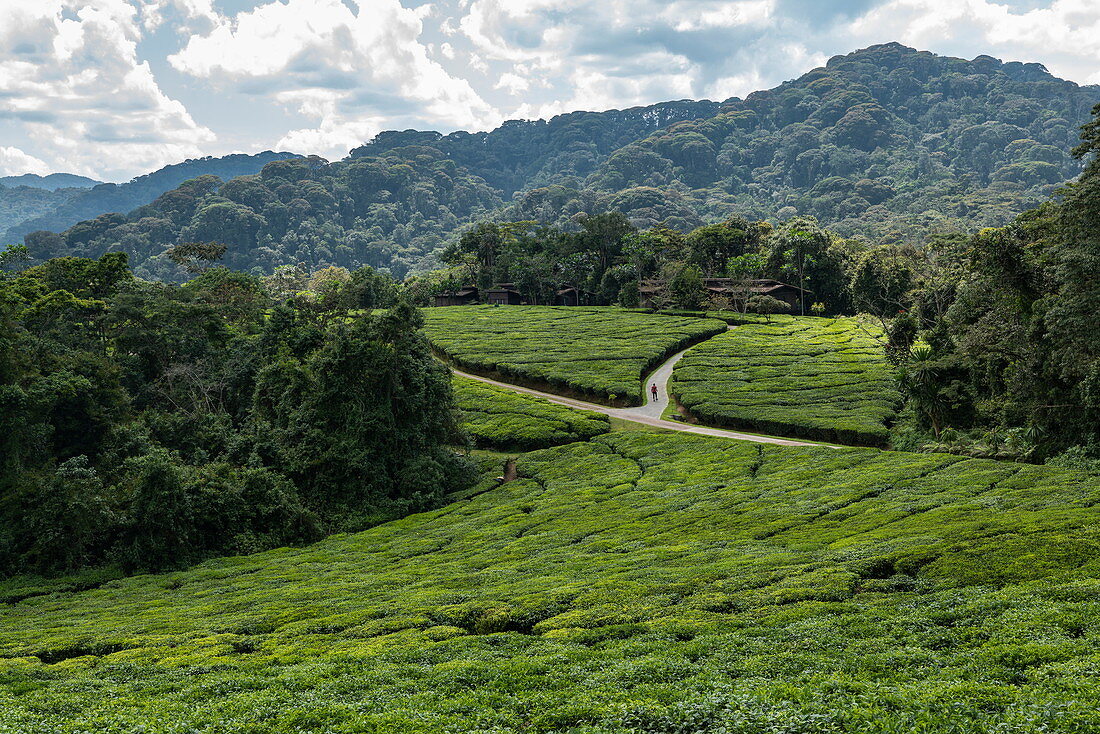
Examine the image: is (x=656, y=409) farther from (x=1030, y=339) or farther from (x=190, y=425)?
(x=190, y=425)

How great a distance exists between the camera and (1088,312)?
1227 inches

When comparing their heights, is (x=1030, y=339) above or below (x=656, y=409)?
above

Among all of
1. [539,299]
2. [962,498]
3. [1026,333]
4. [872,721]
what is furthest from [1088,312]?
[539,299]

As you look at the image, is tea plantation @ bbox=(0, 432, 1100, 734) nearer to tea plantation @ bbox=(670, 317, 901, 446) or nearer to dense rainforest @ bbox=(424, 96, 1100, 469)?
dense rainforest @ bbox=(424, 96, 1100, 469)

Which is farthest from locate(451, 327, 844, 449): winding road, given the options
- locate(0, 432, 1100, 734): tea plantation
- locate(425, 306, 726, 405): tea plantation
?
locate(0, 432, 1100, 734): tea plantation

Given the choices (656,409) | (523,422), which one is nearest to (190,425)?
(523,422)

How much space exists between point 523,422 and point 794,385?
22.4 m

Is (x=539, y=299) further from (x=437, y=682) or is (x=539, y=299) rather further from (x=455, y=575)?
(x=437, y=682)

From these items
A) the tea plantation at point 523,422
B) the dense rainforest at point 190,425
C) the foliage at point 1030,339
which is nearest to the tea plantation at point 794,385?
the foliage at point 1030,339

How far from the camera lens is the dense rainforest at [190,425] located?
33.3 m

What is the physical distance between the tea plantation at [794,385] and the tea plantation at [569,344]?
179 inches

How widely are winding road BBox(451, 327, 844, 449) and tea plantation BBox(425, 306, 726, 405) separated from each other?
3.43ft

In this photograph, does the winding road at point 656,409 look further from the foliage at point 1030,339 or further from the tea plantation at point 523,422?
the foliage at point 1030,339

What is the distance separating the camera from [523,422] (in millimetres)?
53156
